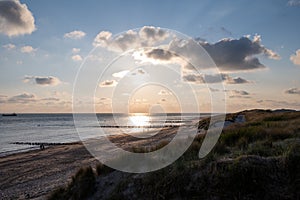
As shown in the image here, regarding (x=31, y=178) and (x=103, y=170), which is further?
(x=31, y=178)

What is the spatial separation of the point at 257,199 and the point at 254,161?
3.49 ft

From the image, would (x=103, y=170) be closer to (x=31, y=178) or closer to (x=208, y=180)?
(x=208, y=180)

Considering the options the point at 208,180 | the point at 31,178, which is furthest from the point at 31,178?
the point at 208,180

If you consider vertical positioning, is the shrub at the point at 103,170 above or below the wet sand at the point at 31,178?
above

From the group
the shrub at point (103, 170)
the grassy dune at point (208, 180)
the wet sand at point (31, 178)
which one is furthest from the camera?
the wet sand at point (31, 178)

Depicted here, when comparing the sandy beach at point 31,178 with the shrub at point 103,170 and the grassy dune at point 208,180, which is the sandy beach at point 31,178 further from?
the grassy dune at point 208,180

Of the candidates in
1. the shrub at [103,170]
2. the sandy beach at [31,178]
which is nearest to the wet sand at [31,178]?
the sandy beach at [31,178]

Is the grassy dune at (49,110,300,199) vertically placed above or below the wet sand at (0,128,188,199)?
above

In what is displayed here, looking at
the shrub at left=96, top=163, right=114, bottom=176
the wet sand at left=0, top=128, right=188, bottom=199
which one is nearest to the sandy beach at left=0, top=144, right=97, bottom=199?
the wet sand at left=0, top=128, right=188, bottom=199

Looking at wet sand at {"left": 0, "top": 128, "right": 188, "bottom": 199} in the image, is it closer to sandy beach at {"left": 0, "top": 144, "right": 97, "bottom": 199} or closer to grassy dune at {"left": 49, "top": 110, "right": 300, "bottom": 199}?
sandy beach at {"left": 0, "top": 144, "right": 97, "bottom": 199}

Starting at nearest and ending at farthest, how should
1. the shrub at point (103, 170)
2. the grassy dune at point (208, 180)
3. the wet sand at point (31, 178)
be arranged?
1. the grassy dune at point (208, 180)
2. the shrub at point (103, 170)
3. the wet sand at point (31, 178)

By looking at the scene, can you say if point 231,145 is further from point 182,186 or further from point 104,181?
point 104,181

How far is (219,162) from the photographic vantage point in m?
7.40

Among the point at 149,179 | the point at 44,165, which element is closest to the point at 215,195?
the point at 149,179
